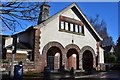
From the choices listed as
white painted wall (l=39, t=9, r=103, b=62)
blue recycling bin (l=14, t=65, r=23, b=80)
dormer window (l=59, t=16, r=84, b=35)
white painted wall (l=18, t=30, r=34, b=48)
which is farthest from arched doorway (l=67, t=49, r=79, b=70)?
blue recycling bin (l=14, t=65, r=23, b=80)

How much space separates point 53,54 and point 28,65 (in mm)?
6736

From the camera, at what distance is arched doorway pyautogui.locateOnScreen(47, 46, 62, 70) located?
1266 inches

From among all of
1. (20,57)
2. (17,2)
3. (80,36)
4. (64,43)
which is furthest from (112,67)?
(17,2)

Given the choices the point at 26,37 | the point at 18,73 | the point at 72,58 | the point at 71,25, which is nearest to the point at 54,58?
the point at 72,58

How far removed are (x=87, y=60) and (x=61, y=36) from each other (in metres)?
7.77

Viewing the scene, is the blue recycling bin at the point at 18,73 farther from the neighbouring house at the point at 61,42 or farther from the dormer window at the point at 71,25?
the dormer window at the point at 71,25

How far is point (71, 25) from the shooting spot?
32.8 metres

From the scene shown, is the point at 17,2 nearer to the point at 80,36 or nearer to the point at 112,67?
the point at 80,36

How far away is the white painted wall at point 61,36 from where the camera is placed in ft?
96.3

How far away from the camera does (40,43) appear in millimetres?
28719

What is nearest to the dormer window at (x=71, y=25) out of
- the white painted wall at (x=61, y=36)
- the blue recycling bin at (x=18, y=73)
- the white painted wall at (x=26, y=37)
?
the white painted wall at (x=61, y=36)

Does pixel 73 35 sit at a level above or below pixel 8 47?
above

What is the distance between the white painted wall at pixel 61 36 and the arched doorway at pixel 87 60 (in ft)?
4.30

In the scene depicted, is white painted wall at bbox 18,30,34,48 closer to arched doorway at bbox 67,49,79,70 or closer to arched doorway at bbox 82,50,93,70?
arched doorway at bbox 67,49,79,70
